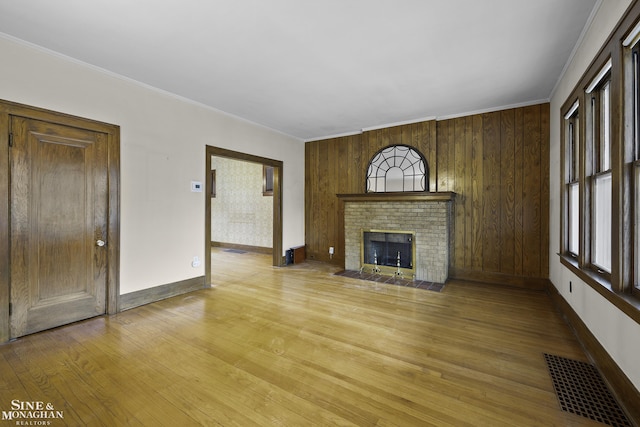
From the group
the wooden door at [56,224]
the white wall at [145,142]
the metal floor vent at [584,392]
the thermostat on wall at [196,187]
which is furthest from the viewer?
the thermostat on wall at [196,187]

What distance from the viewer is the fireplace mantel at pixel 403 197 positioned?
175 inches

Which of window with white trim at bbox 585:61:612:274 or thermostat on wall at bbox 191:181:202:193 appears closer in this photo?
window with white trim at bbox 585:61:612:274

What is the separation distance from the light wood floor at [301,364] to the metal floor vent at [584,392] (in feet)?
0.25

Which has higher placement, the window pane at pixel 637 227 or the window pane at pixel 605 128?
the window pane at pixel 605 128

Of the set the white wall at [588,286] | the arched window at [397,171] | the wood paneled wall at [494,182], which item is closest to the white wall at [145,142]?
the arched window at [397,171]

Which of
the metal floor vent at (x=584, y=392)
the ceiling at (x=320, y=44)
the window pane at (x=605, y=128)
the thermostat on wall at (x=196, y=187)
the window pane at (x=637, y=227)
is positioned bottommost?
the metal floor vent at (x=584, y=392)

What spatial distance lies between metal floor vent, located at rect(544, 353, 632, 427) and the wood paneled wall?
7.76 ft

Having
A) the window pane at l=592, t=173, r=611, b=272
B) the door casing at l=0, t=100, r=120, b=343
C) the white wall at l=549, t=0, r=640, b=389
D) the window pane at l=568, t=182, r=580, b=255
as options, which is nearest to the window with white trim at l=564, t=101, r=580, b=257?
the window pane at l=568, t=182, r=580, b=255

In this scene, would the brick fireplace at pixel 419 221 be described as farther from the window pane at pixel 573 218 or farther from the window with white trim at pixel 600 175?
the window with white trim at pixel 600 175

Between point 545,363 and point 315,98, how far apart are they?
3872mm

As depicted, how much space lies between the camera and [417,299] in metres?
3.74

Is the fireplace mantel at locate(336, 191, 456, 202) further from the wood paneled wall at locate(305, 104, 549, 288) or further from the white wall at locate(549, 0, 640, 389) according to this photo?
the white wall at locate(549, 0, 640, 389)

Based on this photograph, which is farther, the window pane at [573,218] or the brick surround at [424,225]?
the brick surround at [424,225]

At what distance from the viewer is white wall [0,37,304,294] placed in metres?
2.71
